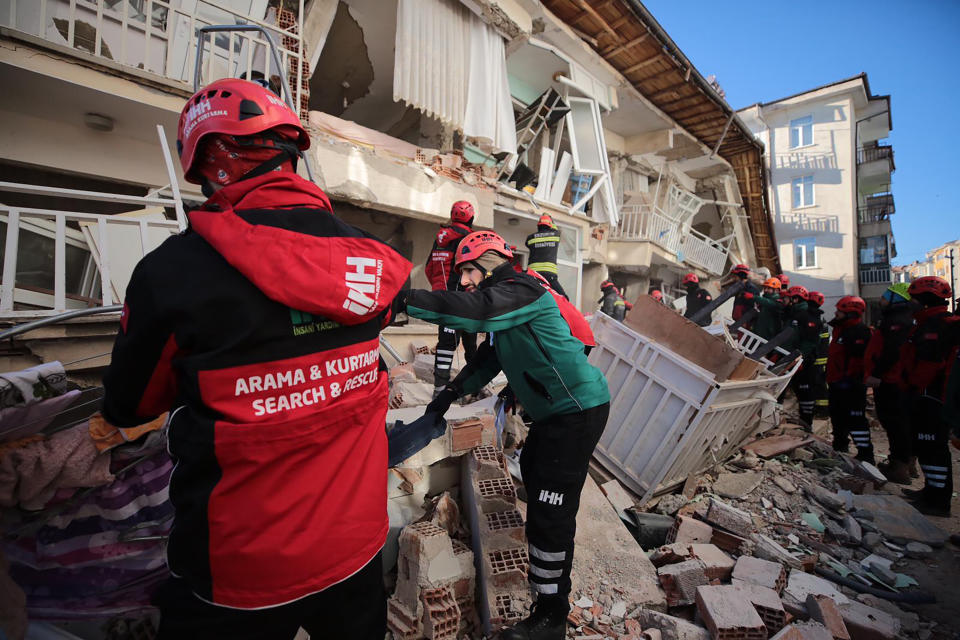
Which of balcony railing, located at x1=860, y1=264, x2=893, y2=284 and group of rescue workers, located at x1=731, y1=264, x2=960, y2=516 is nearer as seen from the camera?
group of rescue workers, located at x1=731, y1=264, x2=960, y2=516

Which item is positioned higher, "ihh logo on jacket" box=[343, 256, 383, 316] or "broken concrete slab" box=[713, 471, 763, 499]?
"ihh logo on jacket" box=[343, 256, 383, 316]

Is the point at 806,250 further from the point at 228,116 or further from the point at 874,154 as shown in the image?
the point at 228,116

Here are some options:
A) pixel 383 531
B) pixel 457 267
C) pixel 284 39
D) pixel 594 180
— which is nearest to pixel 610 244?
pixel 594 180

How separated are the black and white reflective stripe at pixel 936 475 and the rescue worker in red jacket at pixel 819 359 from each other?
241 cm

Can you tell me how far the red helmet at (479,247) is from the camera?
237 cm

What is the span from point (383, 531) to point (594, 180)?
10.2m

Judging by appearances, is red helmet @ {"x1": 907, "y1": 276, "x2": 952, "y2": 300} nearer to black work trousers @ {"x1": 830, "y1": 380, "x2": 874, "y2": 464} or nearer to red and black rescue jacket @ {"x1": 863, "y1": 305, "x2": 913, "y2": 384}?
red and black rescue jacket @ {"x1": 863, "y1": 305, "x2": 913, "y2": 384}

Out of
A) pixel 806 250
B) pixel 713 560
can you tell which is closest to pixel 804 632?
pixel 713 560

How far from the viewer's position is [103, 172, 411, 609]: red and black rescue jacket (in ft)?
3.02

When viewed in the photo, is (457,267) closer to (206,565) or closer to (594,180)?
(206,565)

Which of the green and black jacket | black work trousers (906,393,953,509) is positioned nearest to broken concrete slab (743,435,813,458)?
black work trousers (906,393,953,509)

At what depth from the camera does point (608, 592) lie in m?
2.57

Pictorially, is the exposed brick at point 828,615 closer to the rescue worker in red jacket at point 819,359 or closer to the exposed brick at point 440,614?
the exposed brick at point 440,614

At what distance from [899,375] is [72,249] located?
29.6 feet
